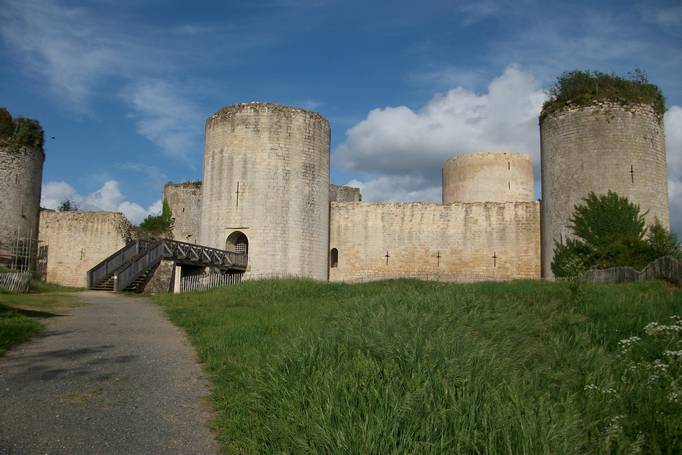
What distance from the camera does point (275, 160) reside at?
20.5 metres

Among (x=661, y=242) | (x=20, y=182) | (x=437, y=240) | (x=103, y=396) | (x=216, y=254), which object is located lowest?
(x=103, y=396)

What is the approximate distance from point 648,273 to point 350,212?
13.0 m

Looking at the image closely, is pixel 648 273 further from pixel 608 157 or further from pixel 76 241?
pixel 76 241

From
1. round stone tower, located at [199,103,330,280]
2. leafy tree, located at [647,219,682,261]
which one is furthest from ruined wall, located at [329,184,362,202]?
leafy tree, located at [647,219,682,261]

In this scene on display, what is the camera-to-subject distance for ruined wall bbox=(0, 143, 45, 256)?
21484 mm

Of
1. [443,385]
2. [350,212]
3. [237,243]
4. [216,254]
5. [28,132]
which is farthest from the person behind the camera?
[350,212]

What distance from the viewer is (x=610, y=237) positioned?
17188 millimetres

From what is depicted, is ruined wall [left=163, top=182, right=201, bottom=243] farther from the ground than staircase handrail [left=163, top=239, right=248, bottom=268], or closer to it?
farther from the ground

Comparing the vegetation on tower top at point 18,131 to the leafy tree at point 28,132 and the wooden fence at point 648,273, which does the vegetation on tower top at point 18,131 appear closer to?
the leafy tree at point 28,132

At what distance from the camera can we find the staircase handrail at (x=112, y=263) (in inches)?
632

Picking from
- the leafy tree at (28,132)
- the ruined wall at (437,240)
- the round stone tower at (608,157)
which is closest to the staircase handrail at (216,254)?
the ruined wall at (437,240)

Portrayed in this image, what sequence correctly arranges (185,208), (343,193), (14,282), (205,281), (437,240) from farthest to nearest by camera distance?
1. (343,193)
2. (185,208)
3. (437,240)
4. (205,281)
5. (14,282)

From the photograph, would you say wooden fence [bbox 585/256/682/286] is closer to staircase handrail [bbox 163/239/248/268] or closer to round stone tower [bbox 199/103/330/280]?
round stone tower [bbox 199/103/330/280]

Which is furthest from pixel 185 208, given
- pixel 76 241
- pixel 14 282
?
pixel 14 282
